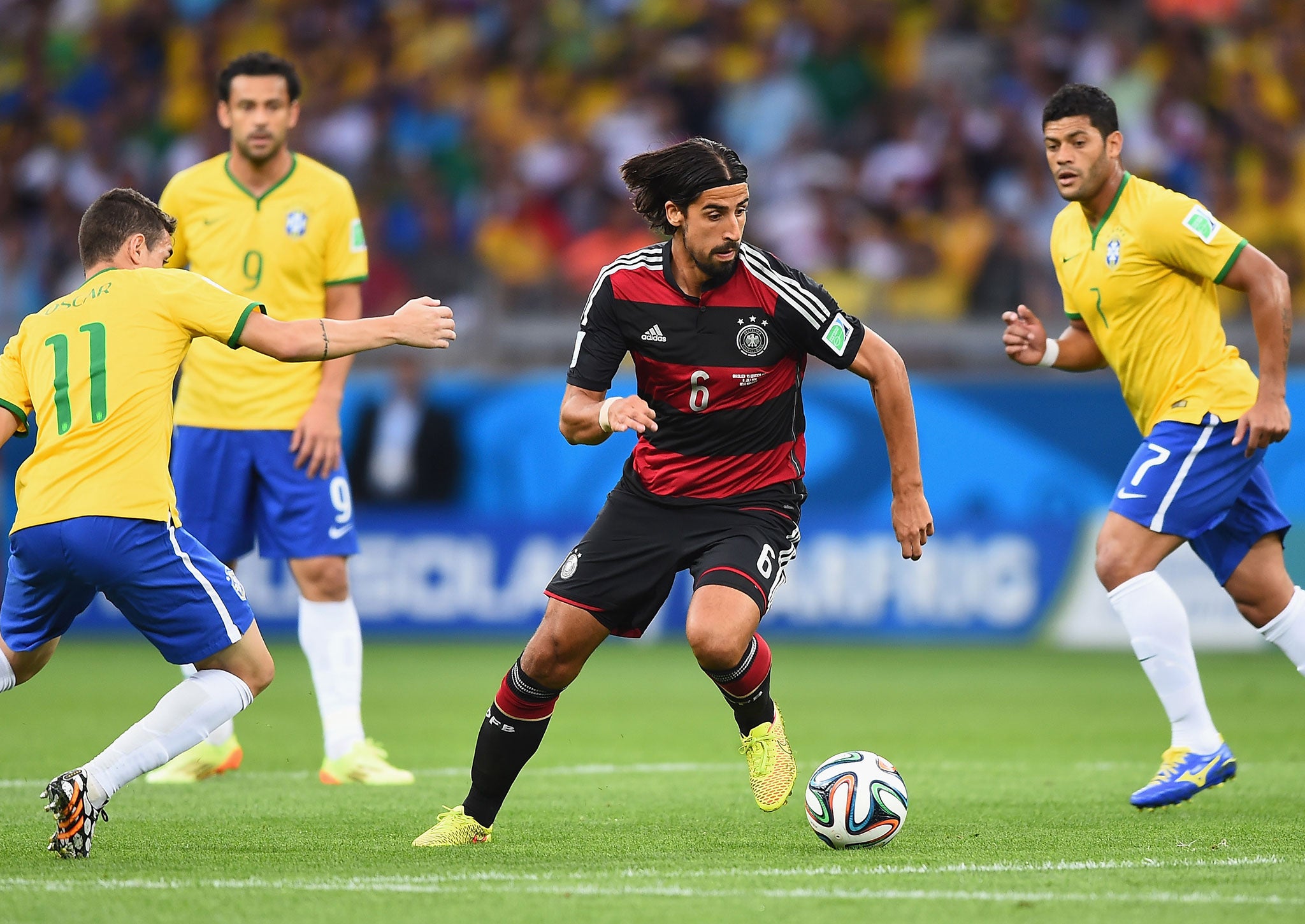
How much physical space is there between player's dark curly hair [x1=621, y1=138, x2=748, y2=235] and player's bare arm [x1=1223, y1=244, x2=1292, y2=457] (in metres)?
2.01

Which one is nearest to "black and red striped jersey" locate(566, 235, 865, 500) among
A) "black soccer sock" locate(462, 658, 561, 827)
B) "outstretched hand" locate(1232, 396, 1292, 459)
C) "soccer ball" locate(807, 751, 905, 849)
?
"black soccer sock" locate(462, 658, 561, 827)

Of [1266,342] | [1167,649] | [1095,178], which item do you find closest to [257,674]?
[1167,649]

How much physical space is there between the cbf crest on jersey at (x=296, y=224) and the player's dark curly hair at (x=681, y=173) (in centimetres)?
223

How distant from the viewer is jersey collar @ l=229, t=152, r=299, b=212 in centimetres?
742

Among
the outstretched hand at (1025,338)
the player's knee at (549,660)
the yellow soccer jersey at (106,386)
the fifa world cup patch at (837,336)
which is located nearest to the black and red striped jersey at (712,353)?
the fifa world cup patch at (837,336)

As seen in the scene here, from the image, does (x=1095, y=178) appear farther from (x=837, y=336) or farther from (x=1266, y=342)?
(x=837, y=336)

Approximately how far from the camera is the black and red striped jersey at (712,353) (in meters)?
5.58

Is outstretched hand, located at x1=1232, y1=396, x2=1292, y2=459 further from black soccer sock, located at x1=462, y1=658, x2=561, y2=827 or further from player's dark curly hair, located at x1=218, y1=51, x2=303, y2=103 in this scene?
player's dark curly hair, located at x1=218, y1=51, x2=303, y2=103

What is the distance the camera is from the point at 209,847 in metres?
5.36

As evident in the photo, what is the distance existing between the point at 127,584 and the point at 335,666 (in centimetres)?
207

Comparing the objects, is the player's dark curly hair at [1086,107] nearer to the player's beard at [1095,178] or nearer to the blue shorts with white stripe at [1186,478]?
the player's beard at [1095,178]

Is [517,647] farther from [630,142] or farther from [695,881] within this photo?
[695,881]

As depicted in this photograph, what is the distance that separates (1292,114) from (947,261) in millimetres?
3799

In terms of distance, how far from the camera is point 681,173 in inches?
217
